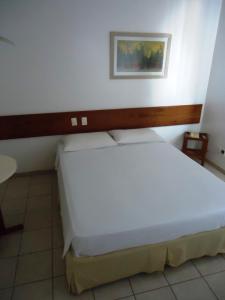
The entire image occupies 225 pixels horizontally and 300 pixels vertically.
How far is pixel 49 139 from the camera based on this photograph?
2.75 meters

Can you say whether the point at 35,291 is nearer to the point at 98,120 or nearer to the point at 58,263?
the point at 58,263

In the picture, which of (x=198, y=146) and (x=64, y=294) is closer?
(x=64, y=294)

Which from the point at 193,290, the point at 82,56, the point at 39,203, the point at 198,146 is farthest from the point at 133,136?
the point at 193,290

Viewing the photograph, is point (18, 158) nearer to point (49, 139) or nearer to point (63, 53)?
point (49, 139)

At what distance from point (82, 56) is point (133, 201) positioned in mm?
1882

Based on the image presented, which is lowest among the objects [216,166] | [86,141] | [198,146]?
[216,166]

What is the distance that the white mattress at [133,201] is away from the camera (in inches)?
51.6

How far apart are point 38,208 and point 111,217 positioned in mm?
1179

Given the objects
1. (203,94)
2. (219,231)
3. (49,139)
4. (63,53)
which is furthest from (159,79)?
(219,231)

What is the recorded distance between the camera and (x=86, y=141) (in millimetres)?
2498

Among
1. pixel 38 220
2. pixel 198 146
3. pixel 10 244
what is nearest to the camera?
pixel 10 244

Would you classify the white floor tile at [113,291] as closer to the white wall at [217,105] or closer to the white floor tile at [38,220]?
the white floor tile at [38,220]

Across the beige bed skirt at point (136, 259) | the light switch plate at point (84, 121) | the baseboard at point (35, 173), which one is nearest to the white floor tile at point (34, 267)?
the beige bed skirt at point (136, 259)

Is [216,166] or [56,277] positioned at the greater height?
[216,166]
